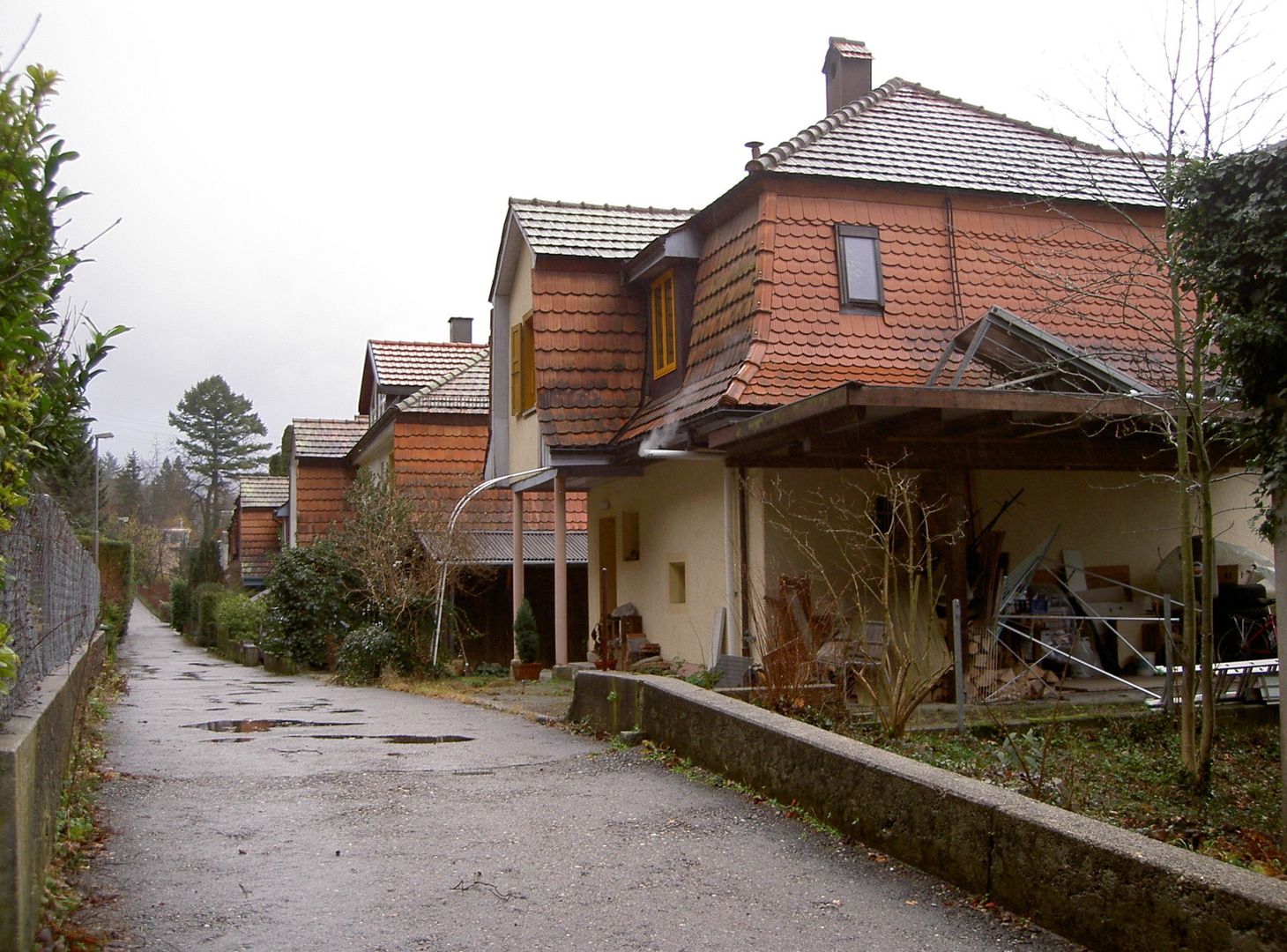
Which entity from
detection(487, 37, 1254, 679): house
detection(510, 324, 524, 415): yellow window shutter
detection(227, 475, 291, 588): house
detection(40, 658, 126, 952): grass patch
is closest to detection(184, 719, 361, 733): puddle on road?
detection(40, 658, 126, 952): grass patch

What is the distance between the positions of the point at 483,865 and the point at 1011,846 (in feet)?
8.47

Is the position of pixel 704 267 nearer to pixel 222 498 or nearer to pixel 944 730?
pixel 944 730

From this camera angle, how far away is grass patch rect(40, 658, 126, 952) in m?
4.98

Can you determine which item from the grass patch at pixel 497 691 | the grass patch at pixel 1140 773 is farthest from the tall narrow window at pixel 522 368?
the grass patch at pixel 1140 773

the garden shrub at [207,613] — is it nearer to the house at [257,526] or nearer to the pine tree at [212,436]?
the house at [257,526]

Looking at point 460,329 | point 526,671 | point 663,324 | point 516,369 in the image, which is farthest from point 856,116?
point 460,329

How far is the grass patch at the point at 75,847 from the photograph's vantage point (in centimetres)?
498

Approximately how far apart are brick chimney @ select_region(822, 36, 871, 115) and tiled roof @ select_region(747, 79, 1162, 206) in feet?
4.07

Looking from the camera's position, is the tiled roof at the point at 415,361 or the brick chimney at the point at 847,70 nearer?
the brick chimney at the point at 847,70

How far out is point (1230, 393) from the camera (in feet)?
26.0

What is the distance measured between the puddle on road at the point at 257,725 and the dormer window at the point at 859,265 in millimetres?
7229

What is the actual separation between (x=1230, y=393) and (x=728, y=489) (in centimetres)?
673

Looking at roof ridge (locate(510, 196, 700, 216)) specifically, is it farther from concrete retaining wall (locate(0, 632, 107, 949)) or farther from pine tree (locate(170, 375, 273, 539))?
pine tree (locate(170, 375, 273, 539))

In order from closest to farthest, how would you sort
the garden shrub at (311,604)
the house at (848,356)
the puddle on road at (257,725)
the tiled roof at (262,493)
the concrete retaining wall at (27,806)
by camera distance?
the concrete retaining wall at (27,806) → the house at (848,356) → the puddle on road at (257,725) → the garden shrub at (311,604) → the tiled roof at (262,493)
